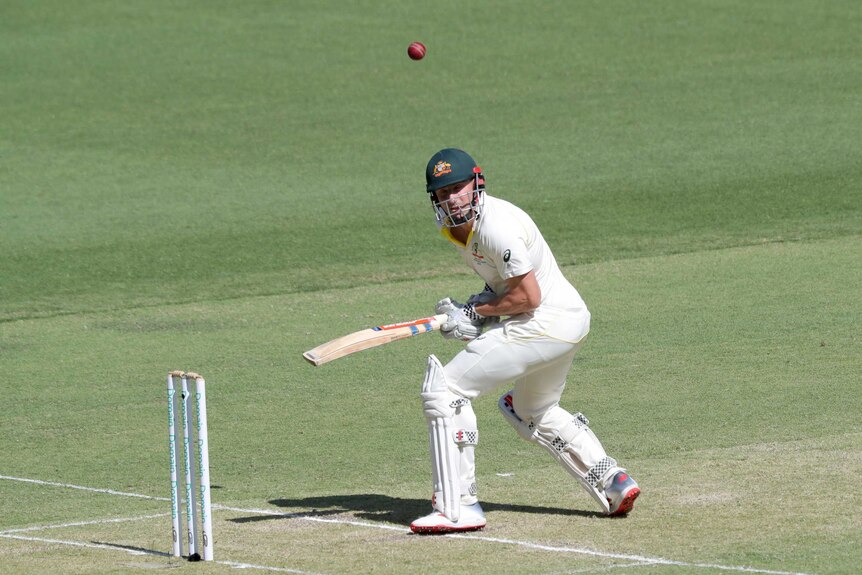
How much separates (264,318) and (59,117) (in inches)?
460

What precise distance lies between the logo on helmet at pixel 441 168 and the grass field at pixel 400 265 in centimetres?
202

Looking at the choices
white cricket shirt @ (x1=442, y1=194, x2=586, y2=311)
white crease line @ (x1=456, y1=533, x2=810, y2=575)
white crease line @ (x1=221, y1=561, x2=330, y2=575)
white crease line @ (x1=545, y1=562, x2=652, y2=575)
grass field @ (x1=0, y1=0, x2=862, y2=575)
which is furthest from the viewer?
grass field @ (x1=0, y1=0, x2=862, y2=575)

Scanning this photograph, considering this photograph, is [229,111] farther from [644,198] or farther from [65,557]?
[65,557]

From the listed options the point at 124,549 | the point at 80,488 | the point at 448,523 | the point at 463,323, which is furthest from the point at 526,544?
the point at 80,488

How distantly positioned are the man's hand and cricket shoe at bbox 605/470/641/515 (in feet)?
3.76

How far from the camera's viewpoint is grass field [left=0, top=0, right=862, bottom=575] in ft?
28.0

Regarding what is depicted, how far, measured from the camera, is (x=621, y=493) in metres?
8.29

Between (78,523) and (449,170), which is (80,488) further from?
(449,170)

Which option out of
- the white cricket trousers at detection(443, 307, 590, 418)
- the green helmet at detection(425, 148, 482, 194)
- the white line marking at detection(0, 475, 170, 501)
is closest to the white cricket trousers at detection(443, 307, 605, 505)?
the white cricket trousers at detection(443, 307, 590, 418)

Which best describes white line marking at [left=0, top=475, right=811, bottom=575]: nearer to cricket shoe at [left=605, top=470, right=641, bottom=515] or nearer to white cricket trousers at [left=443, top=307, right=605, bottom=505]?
white cricket trousers at [left=443, top=307, right=605, bottom=505]

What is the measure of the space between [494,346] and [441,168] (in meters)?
1.04

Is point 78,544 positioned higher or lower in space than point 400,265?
lower

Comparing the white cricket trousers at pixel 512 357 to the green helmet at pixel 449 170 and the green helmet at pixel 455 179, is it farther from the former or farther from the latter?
the green helmet at pixel 449 170

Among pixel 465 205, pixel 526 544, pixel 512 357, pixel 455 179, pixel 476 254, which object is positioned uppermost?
pixel 455 179
